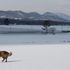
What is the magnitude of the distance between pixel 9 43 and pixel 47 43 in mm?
976

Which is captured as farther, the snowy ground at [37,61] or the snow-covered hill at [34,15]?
the snow-covered hill at [34,15]

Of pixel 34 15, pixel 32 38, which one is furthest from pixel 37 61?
pixel 32 38

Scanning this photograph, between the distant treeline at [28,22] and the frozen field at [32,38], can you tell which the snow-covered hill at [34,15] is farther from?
the frozen field at [32,38]

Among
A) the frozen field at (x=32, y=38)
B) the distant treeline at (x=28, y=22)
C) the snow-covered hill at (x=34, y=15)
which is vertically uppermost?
the snow-covered hill at (x=34, y=15)

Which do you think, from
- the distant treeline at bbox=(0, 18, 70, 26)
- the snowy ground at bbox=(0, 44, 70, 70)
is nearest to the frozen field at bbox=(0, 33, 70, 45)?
the distant treeline at bbox=(0, 18, 70, 26)

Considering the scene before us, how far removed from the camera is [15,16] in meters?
6.23

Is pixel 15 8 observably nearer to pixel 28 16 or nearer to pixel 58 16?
pixel 28 16

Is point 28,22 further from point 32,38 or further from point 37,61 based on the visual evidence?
point 37,61

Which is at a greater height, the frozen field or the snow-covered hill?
the snow-covered hill

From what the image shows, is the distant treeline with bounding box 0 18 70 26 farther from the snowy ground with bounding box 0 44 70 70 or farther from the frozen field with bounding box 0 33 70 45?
the snowy ground with bounding box 0 44 70 70

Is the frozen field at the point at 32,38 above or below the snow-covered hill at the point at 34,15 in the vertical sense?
below

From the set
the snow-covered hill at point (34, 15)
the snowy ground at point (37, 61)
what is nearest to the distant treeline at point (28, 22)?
the snow-covered hill at point (34, 15)

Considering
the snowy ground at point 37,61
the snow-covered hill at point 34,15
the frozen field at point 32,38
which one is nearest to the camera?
the snowy ground at point 37,61

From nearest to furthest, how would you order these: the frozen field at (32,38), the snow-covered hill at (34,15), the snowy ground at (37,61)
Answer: the snowy ground at (37,61) < the snow-covered hill at (34,15) < the frozen field at (32,38)
